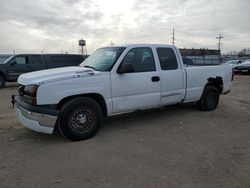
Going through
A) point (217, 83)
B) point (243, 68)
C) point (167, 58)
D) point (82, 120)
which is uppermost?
point (167, 58)

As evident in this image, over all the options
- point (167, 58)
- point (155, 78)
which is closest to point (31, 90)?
point (155, 78)

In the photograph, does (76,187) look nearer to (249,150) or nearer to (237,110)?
(249,150)

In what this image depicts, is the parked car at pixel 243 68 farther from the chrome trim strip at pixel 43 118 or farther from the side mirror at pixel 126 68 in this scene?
the chrome trim strip at pixel 43 118

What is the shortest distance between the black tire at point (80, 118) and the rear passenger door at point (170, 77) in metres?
1.76

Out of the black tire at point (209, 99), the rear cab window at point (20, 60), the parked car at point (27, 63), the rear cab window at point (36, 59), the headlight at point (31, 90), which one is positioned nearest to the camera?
the headlight at point (31, 90)

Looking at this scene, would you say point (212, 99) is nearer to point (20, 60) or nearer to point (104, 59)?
point (104, 59)

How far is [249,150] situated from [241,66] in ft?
72.5

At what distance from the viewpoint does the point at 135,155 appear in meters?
4.18

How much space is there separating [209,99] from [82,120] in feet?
13.1

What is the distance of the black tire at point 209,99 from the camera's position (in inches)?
282

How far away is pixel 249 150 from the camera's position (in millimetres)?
4457

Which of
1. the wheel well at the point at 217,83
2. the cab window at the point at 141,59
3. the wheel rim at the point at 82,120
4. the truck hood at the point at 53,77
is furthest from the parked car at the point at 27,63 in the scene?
the wheel rim at the point at 82,120

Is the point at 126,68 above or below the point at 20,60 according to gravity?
below

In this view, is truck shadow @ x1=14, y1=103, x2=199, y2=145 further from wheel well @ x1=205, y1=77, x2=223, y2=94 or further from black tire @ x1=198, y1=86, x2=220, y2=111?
wheel well @ x1=205, y1=77, x2=223, y2=94
